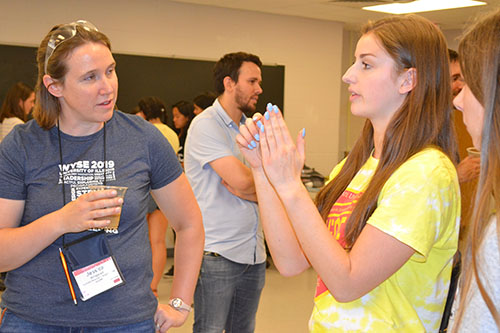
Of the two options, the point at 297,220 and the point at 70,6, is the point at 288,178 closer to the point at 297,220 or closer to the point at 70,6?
the point at 297,220

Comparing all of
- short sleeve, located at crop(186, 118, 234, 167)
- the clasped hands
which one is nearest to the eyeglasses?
the clasped hands

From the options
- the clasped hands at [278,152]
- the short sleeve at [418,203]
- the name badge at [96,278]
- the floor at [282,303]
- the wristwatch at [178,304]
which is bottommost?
the floor at [282,303]

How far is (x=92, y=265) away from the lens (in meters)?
1.69

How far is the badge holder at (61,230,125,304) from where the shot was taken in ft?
5.45

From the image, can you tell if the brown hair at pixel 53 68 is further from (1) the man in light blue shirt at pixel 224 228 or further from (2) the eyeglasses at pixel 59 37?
(1) the man in light blue shirt at pixel 224 228

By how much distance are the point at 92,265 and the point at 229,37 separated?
6261 millimetres

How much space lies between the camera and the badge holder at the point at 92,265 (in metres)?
1.66

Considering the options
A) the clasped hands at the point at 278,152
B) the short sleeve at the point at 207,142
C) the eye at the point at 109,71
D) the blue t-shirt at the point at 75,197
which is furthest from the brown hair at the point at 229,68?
the clasped hands at the point at 278,152

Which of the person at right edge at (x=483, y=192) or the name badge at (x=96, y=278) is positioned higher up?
the person at right edge at (x=483, y=192)

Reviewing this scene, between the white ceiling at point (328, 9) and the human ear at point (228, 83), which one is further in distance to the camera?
the white ceiling at point (328, 9)

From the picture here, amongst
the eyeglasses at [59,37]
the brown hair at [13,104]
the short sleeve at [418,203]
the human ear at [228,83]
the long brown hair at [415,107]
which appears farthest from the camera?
the brown hair at [13,104]

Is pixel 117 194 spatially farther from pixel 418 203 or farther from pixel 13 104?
pixel 13 104

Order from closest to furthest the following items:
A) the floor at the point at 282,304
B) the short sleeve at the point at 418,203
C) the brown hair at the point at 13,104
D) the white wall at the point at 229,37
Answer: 1. the short sleeve at the point at 418,203
2. the floor at the point at 282,304
3. the brown hair at the point at 13,104
4. the white wall at the point at 229,37

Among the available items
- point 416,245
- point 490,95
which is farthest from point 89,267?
point 490,95
